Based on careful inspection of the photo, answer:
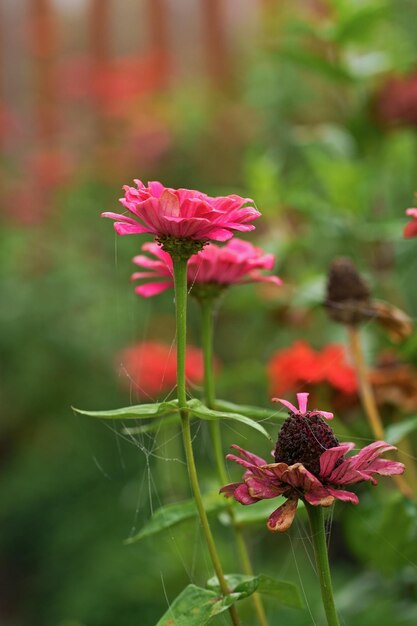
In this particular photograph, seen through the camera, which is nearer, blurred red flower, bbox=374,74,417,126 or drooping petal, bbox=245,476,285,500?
drooping petal, bbox=245,476,285,500

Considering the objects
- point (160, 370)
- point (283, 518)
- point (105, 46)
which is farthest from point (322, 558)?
point (105, 46)

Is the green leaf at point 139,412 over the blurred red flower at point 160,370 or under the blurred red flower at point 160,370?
over

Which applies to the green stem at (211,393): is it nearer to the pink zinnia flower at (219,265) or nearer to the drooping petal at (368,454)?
the pink zinnia flower at (219,265)

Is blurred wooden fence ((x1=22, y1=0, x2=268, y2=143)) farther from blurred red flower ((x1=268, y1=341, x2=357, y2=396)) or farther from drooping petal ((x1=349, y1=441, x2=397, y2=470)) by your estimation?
drooping petal ((x1=349, y1=441, x2=397, y2=470))

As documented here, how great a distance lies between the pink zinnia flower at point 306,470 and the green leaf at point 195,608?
0.05 m

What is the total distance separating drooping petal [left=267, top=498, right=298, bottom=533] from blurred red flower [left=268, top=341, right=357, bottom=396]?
25 cm

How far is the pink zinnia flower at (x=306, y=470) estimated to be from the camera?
354 mm

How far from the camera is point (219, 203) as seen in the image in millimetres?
374

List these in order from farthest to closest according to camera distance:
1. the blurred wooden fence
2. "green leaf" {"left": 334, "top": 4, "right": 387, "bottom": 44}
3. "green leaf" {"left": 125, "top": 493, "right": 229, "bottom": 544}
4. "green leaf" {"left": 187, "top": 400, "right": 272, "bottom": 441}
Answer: the blurred wooden fence → "green leaf" {"left": 334, "top": 4, "right": 387, "bottom": 44} → "green leaf" {"left": 125, "top": 493, "right": 229, "bottom": 544} → "green leaf" {"left": 187, "top": 400, "right": 272, "bottom": 441}

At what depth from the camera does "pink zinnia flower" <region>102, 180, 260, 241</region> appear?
0.36 m

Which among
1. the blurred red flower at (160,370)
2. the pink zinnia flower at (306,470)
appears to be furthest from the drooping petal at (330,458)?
the blurred red flower at (160,370)

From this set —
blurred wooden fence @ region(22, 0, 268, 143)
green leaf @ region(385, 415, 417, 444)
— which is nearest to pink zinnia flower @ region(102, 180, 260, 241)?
green leaf @ region(385, 415, 417, 444)

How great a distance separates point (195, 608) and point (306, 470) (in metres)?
0.09

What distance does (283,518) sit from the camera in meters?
0.36
